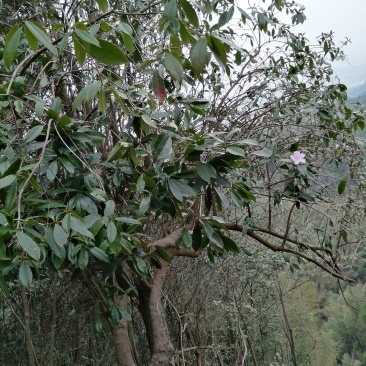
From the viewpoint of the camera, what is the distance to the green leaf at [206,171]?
3.61ft

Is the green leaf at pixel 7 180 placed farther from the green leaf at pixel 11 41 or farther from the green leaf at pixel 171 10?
the green leaf at pixel 171 10

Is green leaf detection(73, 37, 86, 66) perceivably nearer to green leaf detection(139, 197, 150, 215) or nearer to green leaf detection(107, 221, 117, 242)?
green leaf detection(107, 221, 117, 242)

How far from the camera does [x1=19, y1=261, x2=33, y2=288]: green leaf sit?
2.74 ft

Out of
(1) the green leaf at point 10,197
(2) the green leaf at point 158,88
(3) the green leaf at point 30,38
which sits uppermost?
(3) the green leaf at point 30,38

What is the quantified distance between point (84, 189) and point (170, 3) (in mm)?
575

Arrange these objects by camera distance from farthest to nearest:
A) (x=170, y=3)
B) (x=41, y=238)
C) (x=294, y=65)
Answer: (x=294, y=65)
(x=41, y=238)
(x=170, y=3)

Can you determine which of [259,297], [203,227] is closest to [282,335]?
[259,297]

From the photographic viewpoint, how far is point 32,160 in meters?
1.14

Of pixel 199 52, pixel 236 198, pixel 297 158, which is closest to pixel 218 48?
pixel 199 52

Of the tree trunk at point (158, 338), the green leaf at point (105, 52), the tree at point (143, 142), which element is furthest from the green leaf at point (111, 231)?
the tree trunk at point (158, 338)

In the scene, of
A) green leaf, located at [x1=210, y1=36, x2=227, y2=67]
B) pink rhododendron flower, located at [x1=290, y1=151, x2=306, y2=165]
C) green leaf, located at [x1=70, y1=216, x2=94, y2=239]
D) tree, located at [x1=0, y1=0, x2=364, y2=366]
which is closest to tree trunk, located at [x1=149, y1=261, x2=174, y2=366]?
tree, located at [x1=0, y1=0, x2=364, y2=366]

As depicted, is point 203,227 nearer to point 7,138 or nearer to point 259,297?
point 7,138

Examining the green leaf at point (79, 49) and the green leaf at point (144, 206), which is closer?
the green leaf at point (79, 49)

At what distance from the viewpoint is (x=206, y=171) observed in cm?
111
